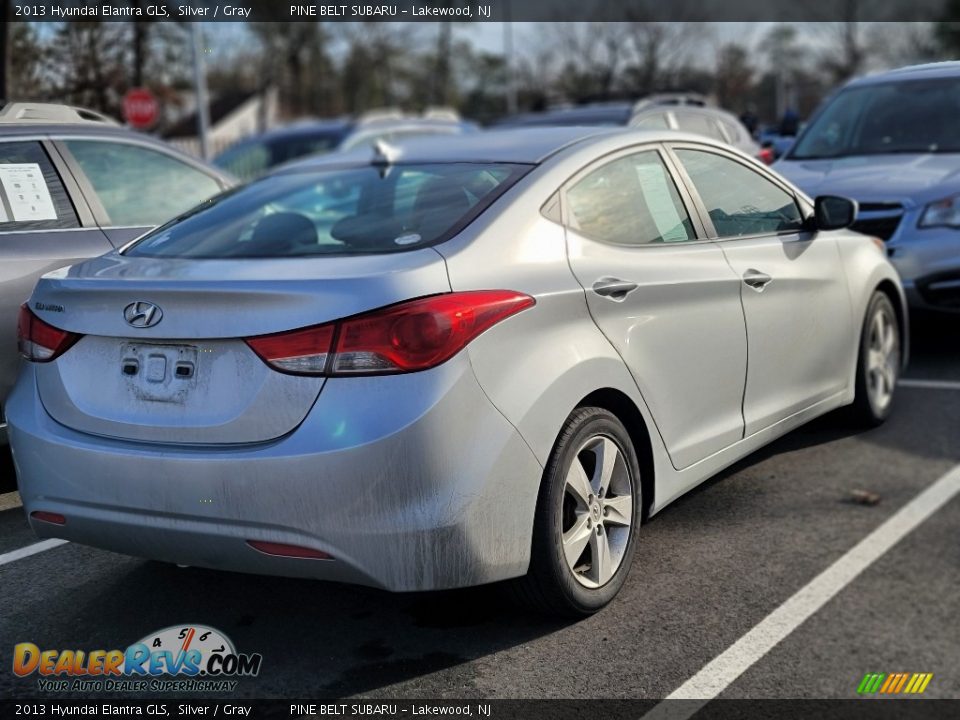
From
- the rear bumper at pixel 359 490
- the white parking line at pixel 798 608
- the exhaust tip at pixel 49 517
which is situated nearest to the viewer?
the rear bumper at pixel 359 490

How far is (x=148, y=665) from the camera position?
10.9ft

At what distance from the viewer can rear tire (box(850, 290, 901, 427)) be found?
18.2 feet

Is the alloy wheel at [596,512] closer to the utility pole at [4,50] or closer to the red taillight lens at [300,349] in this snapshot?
the red taillight lens at [300,349]

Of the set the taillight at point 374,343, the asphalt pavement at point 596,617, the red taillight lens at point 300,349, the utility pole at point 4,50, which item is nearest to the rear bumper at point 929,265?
the asphalt pavement at point 596,617

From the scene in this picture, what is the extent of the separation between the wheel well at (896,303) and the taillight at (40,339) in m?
4.02

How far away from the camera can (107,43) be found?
15891mm

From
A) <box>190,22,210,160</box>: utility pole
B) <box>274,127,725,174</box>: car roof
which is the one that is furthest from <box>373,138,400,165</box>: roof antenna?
<box>190,22,210,160</box>: utility pole

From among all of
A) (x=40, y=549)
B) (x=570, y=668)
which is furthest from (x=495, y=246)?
(x=40, y=549)

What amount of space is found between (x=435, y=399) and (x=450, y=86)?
69099 millimetres

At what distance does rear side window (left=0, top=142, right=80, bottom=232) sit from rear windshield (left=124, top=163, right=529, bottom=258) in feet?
3.73

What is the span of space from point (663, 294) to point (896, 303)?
8.69 ft

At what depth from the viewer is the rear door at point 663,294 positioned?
373 cm

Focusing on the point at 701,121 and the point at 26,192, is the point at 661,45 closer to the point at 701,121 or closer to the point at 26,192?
the point at 701,121

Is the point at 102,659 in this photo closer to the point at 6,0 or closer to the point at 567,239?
the point at 567,239
